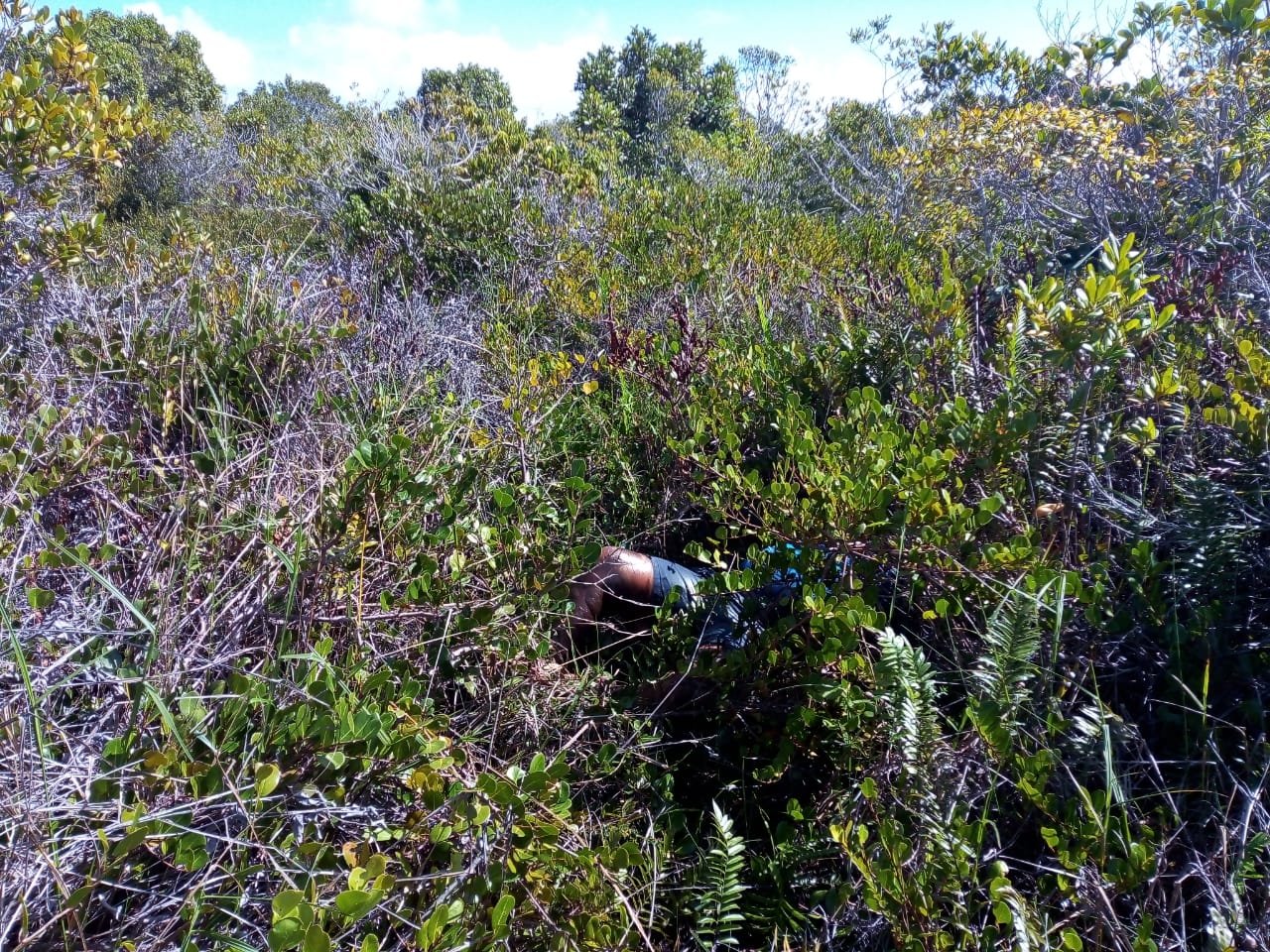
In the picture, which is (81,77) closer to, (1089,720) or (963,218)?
(1089,720)

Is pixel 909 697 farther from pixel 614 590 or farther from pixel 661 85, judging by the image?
pixel 661 85

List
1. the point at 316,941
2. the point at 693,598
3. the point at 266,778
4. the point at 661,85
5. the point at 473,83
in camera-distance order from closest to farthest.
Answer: the point at 316,941 → the point at 266,778 → the point at 693,598 → the point at 661,85 → the point at 473,83

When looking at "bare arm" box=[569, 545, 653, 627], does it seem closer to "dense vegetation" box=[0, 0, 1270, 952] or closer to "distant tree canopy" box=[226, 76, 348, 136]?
"dense vegetation" box=[0, 0, 1270, 952]

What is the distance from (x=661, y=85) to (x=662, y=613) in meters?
11.8

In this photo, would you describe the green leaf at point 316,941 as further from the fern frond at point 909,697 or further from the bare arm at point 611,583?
the bare arm at point 611,583

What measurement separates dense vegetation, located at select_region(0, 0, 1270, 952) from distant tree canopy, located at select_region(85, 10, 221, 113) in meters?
14.4

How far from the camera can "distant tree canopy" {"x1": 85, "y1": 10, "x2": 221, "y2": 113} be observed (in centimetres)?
1509

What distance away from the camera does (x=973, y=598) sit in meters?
1.90

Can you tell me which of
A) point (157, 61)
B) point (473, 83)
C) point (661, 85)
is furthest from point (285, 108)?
point (661, 85)

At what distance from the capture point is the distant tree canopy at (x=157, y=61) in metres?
15.1

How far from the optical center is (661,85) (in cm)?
1214

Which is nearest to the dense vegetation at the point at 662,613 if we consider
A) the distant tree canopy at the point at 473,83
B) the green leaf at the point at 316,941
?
the green leaf at the point at 316,941

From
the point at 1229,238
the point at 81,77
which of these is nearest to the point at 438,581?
the point at 81,77

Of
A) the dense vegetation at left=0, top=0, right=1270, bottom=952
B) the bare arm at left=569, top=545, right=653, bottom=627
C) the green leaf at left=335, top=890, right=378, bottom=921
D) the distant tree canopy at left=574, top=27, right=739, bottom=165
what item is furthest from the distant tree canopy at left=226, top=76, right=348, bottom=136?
the green leaf at left=335, top=890, right=378, bottom=921
